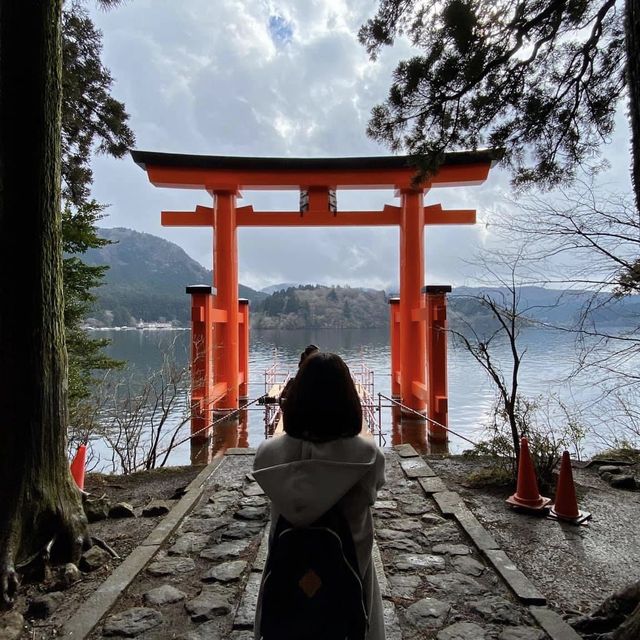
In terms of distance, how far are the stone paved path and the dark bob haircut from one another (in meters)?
1.36

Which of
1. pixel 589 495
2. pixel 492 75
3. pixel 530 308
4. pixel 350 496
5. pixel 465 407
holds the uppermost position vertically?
pixel 492 75

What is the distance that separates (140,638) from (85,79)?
5.61m

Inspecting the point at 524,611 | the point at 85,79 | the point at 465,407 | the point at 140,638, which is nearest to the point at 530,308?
the point at 524,611

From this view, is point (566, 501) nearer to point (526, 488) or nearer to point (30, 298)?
point (526, 488)

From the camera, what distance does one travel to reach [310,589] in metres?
1.32

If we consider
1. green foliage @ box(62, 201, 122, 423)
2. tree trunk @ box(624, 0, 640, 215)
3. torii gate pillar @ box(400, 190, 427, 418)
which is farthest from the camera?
torii gate pillar @ box(400, 190, 427, 418)

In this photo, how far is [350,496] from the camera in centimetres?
145

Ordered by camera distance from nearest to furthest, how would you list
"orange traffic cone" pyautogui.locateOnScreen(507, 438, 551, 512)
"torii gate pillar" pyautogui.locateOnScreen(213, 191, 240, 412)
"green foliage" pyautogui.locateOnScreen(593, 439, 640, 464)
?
"orange traffic cone" pyautogui.locateOnScreen(507, 438, 551, 512) → "green foliage" pyautogui.locateOnScreen(593, 439, 640, 464) → "torii gate pillar" pyautogui.locateOnScreen(213, 191, 240, 412)

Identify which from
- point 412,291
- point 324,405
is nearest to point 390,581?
point 324,405

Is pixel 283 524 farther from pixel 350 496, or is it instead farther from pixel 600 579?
pixel 600 579

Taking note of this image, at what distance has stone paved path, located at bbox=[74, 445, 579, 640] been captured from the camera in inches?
85.7

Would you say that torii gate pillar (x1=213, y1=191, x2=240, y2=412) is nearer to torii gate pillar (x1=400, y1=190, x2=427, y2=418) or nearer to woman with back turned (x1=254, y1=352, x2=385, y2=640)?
torii gate pillar (x1=400, y1=190, x2=427, y2=418)

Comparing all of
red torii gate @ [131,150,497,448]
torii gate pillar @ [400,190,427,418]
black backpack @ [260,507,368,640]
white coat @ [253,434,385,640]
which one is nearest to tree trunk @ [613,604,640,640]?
white coat @ [253,434,385,640]

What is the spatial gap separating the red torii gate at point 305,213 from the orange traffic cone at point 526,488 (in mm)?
4536
